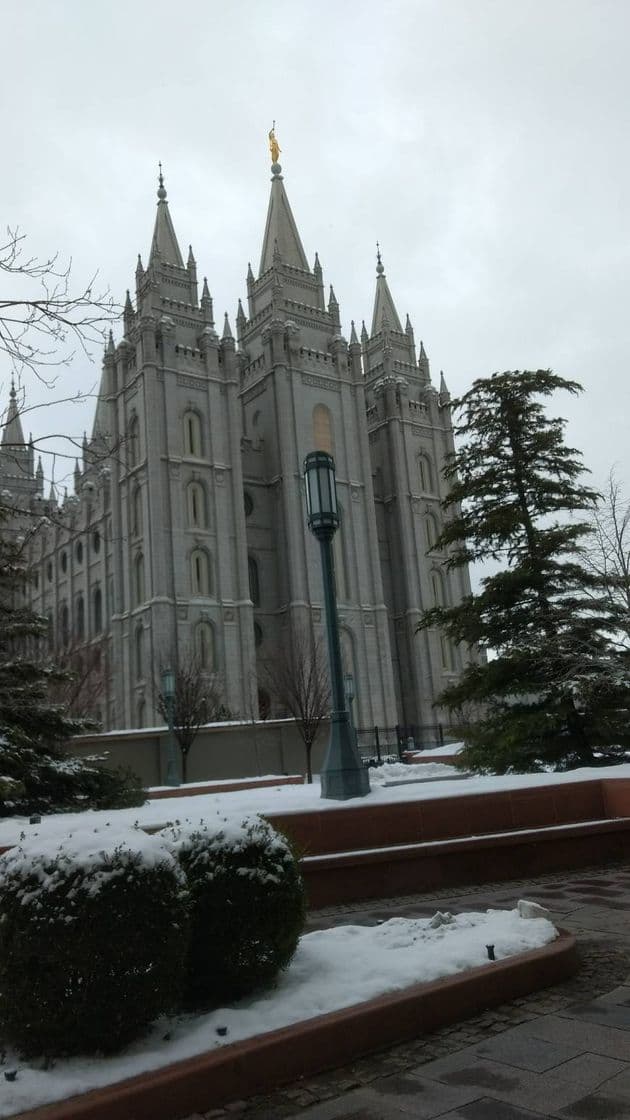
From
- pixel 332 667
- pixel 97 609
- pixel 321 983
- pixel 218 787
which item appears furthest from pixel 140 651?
pixel 321 983

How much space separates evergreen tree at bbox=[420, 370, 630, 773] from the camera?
1379 cm

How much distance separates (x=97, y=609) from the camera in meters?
54.4

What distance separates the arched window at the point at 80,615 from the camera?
55.6 metres

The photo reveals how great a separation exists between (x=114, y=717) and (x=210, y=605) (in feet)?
26.8

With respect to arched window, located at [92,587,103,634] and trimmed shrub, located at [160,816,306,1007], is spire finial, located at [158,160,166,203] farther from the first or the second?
trimmed shrub, located at [160,816,306,1007]

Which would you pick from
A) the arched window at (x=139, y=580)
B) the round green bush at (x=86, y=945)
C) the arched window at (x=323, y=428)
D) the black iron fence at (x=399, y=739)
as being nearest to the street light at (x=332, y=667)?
the round green bush at (x=86, y=945)

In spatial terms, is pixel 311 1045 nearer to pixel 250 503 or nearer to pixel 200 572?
pixel 200 572

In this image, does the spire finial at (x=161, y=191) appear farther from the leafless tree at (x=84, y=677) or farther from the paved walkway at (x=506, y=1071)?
the paved walkway at (x=506, y=1071)

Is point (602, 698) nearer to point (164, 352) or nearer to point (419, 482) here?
point (164, 352)

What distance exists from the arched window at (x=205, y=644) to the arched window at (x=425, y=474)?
20.5 meters

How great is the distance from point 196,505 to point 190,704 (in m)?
20.3

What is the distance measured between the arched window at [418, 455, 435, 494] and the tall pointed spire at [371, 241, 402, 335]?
1194cm

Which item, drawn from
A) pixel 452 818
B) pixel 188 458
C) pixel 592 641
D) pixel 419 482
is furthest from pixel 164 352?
pixel 452 818

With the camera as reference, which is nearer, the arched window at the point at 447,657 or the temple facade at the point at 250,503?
the temple facade at the point at 250,503
